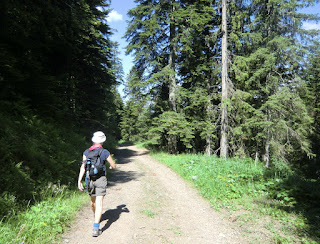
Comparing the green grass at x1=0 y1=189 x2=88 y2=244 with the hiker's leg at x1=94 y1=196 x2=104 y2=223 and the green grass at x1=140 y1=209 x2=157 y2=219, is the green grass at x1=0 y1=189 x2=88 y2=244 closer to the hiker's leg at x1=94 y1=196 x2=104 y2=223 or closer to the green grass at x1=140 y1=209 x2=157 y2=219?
the hiker's leg at x1=94 y1=196 x2=104 y2=223

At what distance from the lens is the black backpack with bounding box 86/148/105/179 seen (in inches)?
149

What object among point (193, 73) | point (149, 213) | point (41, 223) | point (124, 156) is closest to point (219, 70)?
point (193, 73)

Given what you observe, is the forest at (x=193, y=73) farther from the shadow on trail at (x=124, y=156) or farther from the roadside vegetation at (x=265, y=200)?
the roadside vegetation at (x=265, y=200)

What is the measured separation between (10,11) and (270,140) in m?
17.8

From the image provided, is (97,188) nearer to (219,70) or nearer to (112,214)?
(112,214)

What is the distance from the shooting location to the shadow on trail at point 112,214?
13.6ft

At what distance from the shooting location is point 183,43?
47.7ft

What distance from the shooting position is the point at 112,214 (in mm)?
4727

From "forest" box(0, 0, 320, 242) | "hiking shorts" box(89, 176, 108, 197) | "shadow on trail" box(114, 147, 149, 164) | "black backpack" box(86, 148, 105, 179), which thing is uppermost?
"forest" box(0, 0, 320, 242)

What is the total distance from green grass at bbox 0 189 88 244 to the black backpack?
3.79 ft

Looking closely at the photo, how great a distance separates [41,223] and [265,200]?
571 cm

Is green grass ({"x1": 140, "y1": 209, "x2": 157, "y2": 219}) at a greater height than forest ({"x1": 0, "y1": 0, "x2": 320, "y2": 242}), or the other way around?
forest ({"x1": 0, "y1": 0, "x2": 320, "y2": 242})

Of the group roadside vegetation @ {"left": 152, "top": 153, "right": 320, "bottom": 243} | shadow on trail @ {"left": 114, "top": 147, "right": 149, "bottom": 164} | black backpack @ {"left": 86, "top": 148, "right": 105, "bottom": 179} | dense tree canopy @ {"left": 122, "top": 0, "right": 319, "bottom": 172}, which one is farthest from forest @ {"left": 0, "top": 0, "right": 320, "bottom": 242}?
black backpack @ {"left": 86, "top": 148, "right": 105, "bottom": 179}

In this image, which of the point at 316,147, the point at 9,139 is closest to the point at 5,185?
the point at 9,139
